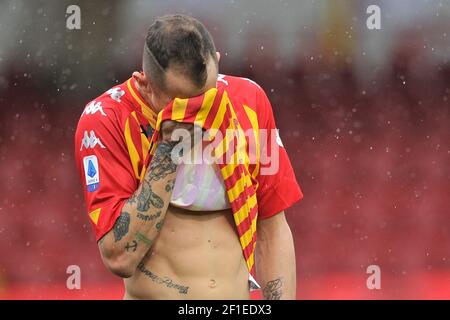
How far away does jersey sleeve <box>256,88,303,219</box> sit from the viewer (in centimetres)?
211

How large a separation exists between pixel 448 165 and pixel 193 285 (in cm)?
365

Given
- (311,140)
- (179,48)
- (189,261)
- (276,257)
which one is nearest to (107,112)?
(179,48)

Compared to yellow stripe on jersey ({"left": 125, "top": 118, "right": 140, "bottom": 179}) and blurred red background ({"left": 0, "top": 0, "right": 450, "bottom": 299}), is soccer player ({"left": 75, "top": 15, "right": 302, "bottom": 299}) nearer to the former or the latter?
yellow stripe on jersey ({"left": 125, "top": 118, "right": 140, "bottom": 179})

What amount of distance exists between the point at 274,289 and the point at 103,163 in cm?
50

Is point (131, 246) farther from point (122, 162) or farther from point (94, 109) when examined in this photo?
point (94, 109)

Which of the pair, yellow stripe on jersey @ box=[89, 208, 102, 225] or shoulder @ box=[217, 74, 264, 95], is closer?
yellow stripe on jersey @ box=[89, 208, 102, 225]

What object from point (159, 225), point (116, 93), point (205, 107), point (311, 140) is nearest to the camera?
point (205, 107)

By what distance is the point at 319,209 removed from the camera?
528cm

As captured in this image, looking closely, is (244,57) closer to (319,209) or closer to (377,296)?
(319,209)

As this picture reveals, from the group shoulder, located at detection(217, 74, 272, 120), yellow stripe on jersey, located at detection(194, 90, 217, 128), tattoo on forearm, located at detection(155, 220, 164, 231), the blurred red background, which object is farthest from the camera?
the blurred red background

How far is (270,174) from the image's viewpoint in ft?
6.93

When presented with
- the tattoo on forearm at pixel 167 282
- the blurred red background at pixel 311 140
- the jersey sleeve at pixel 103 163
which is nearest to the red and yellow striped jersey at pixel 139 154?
the jersey sleeve at pixel 103 163

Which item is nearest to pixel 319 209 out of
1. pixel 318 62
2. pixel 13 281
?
pixel 318 62

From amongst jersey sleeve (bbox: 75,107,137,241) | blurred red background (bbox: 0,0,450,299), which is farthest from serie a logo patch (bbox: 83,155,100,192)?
blurred red background (bbox: 0,0,450,299)
